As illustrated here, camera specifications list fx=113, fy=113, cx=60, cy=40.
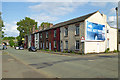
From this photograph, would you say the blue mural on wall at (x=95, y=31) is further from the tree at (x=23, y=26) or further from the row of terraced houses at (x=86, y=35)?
the tree at (x=23, y=26)

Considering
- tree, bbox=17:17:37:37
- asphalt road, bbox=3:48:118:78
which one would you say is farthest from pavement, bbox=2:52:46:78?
tree, bbox=17:17:37:37

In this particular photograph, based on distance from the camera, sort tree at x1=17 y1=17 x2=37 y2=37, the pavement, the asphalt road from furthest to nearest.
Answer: tree at x1=17 y1=17 x2=37 y2=37
the asphalt road
the pavement

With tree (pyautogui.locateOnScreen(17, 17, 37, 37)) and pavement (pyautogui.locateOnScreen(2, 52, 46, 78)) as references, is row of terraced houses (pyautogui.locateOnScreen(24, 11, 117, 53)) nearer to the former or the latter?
pavement (pyautogui.locateOnScreen(2, 52, 46, 78))

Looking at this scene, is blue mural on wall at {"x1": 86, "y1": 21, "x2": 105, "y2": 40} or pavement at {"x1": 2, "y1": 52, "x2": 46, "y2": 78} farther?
blue mural on wall at {"x1": 86, "y1": 21, "x2": 105, "y2": 40}

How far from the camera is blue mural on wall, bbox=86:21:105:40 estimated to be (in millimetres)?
23266

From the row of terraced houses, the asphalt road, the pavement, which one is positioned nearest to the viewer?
the pavement

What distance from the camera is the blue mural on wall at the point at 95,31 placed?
2327 centimetres

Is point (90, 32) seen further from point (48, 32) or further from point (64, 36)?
point (48, 32)

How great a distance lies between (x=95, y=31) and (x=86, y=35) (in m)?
3.09

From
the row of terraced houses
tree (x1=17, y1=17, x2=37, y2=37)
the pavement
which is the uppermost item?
tree (x1=17, y1=17, x2=37, y2=37)

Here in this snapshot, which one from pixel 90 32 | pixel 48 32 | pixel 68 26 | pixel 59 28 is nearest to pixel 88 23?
pixel 90 32

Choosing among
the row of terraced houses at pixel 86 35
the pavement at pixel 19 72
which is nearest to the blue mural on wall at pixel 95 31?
the row of terraced houses at pixel 86 35

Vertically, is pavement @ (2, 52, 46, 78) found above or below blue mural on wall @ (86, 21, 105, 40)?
below

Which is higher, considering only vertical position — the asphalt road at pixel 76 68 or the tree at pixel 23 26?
the tree at pixel 23 26
